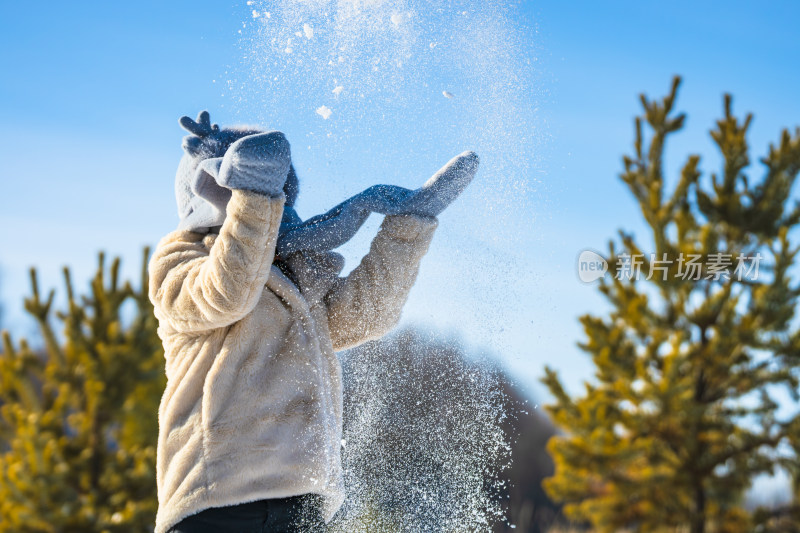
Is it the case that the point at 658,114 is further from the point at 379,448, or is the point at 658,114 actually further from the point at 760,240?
the point at 379,448

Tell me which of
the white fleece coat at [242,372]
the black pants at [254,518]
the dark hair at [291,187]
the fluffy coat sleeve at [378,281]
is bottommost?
the black pants at [254,518]

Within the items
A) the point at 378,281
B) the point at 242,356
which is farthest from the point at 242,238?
the point at 378,281

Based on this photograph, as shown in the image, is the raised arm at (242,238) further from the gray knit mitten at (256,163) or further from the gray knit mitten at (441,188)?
the gray knit mitten at (441,188)

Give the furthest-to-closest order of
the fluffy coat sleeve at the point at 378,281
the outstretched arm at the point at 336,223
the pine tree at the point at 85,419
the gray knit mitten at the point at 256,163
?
the pine tree at the point at 85,419, the fluffy coat sleeve at the point at 378,281, the outstretched arm at the point at 336,223, the gray knit mitten at the point at 256,163

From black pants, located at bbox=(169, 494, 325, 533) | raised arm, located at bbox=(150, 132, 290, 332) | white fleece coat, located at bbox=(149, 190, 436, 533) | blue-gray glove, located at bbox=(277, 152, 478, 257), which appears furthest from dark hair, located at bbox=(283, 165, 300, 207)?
black pants, located at bbox=(169, 494, 325, 533)

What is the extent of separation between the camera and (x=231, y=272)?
5.21 feet

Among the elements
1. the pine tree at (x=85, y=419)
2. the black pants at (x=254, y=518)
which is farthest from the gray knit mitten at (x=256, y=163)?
the pine tree at (x=85, y=419)

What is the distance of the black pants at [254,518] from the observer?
160 cm

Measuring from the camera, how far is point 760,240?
443cm

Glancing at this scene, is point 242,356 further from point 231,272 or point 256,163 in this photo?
point 256,163

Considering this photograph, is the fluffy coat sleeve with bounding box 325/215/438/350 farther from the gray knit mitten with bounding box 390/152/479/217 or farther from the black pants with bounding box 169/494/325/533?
the black pants with bounding box 169/494/325/533

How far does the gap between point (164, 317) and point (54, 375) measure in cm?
296

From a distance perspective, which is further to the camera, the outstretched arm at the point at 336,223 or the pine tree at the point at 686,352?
the pine tree at the point at 686,352

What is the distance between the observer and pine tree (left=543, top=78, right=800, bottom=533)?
13.8 feet
